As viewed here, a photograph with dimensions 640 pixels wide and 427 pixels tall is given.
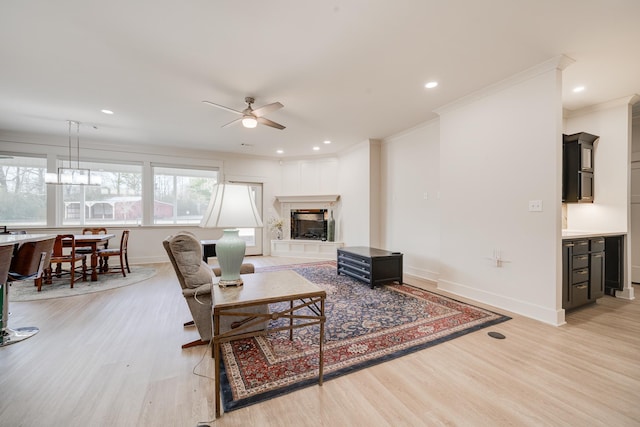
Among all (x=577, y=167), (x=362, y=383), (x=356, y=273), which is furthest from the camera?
(x=356, y=273)

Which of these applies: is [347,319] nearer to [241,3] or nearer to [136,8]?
[241,3]

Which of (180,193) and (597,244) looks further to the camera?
(180,193)

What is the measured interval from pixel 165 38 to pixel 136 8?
352 millimetres

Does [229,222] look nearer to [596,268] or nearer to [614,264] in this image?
[596,268]

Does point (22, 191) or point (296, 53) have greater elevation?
point (296, 53)

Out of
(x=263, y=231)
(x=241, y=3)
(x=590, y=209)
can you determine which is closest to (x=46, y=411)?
(x=241, y=3)

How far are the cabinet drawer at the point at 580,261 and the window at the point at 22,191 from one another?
8.87 m

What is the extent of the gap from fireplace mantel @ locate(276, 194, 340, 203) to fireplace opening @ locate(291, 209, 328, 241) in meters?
0.26

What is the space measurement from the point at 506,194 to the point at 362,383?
109 inches

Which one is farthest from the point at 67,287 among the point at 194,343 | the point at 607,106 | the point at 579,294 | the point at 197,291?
the point at 607,106

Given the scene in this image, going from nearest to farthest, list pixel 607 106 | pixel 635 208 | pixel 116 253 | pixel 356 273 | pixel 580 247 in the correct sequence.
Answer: pixel 580 247 < pixel 607 106 < pixel 635 208 < pixel 356 273 < pixel 116 253

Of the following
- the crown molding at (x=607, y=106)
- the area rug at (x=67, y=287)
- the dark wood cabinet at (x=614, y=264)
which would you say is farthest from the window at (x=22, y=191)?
the dark wood cabinet at (x=614, y=264)

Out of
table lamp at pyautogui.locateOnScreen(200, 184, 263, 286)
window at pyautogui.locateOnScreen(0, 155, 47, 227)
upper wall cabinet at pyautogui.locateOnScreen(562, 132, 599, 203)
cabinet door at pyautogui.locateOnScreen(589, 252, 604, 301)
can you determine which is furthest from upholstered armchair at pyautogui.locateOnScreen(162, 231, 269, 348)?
window at pyautogui.locateOnScreen(0, 155, 47, 227)

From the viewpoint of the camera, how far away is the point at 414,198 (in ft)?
15.8
